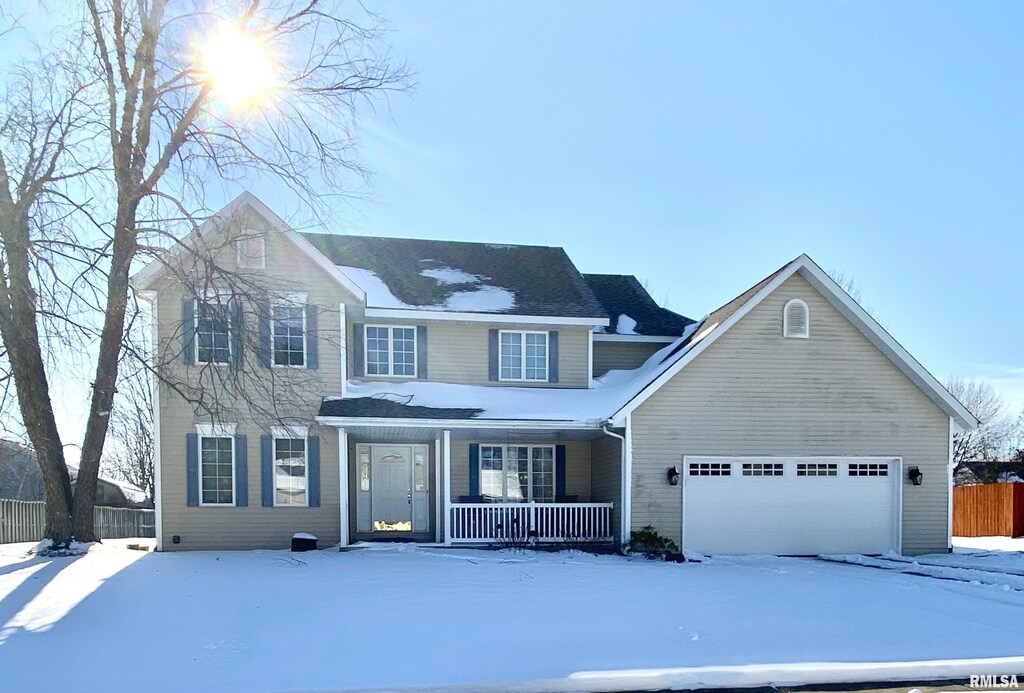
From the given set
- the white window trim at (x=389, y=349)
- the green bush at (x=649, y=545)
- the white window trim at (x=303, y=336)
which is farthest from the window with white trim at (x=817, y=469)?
the white window trim at (x=303, y=336)

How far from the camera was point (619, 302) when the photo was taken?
20.7 metres

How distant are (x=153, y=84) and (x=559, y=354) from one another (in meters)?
10.2

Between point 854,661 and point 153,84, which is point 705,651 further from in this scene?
point 153,84

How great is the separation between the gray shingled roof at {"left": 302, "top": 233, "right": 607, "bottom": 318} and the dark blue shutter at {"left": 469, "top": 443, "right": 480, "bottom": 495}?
3.16m

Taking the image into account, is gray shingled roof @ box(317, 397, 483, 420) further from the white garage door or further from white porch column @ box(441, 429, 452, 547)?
the white garage door

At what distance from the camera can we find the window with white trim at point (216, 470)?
48.4ft

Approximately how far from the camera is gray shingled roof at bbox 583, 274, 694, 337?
19062mm

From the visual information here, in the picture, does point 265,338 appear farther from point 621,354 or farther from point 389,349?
point 621,354

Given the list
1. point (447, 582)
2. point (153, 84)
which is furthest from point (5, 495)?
point (447, 582)

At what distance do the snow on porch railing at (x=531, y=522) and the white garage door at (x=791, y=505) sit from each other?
185 centimetres

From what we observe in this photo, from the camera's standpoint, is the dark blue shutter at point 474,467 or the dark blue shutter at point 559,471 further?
the dark blue shutter at point 559,471

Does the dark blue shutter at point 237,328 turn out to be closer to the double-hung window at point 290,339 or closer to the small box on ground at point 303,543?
the double-hung window at point 290,339

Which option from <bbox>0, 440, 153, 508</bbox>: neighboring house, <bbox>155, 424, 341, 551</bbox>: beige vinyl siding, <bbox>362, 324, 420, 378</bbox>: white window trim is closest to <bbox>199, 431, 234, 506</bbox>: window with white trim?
<bbox>155, 424, 341, 551</bbox>: beige vinyl siding

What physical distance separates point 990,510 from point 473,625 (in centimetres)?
1826
